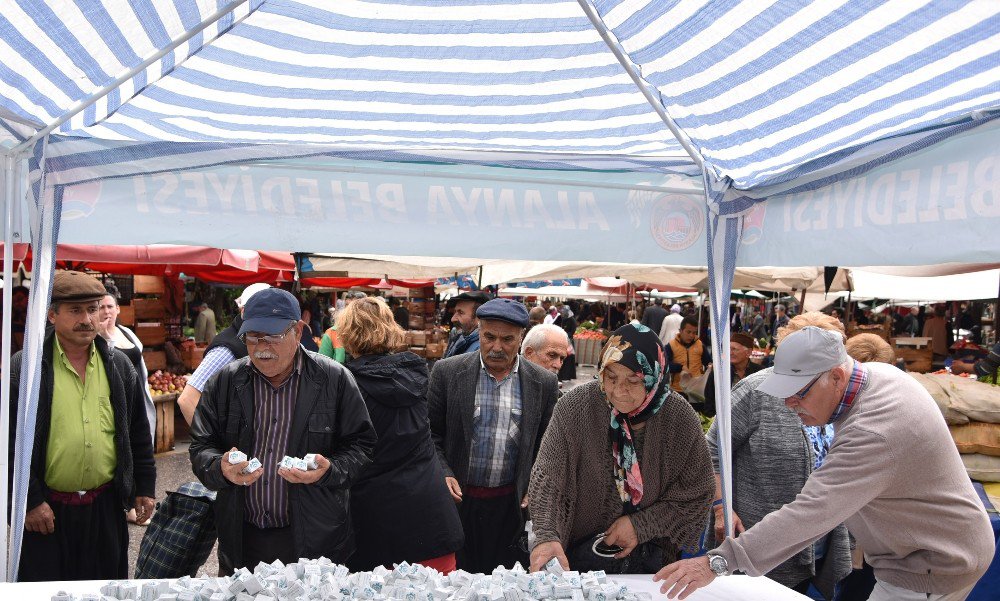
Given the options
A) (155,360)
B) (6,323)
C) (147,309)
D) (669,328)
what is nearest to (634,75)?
(6,323)

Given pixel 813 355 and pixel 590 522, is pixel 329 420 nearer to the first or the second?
pixel 590 522

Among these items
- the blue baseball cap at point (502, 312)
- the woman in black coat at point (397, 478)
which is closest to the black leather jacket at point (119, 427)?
the woman in black coat at point (397, 478)

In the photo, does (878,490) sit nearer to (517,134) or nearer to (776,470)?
(776,470)

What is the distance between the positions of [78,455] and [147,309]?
7.28m

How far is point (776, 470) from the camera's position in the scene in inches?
129

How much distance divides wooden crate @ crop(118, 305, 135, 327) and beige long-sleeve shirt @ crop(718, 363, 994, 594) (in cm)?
842

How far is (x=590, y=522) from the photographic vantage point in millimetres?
2779

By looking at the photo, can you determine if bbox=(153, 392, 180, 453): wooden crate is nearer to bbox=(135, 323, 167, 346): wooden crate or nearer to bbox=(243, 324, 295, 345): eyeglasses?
bbox=(135, 323, 167, 346): wooden crate

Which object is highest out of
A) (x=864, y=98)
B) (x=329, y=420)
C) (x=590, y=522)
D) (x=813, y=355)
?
(x=864, y=98)

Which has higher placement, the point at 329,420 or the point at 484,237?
the point at 484,237

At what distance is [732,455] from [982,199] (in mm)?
1763

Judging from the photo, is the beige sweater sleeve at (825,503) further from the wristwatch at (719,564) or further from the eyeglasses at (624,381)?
the eyeglasses at (624,381)

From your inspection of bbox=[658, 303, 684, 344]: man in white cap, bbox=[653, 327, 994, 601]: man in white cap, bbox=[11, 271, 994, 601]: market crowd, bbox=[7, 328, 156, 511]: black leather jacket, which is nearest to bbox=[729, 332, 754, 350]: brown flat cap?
bbox=[11, 271, 994, 601]: market crowd

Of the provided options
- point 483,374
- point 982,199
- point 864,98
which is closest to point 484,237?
point 483,374
